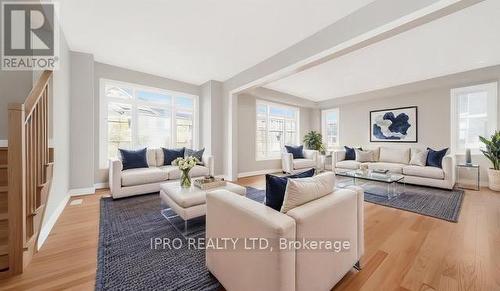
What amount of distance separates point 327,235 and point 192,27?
10.1 feet

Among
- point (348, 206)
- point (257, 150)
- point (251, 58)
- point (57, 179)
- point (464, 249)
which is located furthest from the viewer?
point (257, 150)

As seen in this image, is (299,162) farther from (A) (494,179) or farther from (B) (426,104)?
(A) (494,179)

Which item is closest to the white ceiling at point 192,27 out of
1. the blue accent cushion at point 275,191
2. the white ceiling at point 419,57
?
the white ceiling at point 419,57

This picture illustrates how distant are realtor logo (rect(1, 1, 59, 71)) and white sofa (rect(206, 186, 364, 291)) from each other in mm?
2993

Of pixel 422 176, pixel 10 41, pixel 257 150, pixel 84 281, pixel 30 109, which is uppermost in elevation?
pixel 10 41

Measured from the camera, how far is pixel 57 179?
8.92 ft

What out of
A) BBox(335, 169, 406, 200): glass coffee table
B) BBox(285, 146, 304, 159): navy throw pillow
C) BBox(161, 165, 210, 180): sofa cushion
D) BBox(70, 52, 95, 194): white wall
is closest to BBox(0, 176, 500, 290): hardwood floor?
BBox(335, 169, 406, 200): glass coffee table

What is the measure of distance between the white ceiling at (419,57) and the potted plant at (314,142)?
1.73m

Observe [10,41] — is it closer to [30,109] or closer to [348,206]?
[30,109]

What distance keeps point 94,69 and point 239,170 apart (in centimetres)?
403

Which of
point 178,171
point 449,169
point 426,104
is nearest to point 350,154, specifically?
point 449,169

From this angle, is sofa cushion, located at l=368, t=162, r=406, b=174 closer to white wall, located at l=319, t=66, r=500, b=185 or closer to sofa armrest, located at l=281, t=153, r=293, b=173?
white wall, located at l=319, t=66, r=500, b=185

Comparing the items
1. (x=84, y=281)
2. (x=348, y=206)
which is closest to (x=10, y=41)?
(x=84, y=281)

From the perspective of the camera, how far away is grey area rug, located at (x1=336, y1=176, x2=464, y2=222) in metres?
2.80
